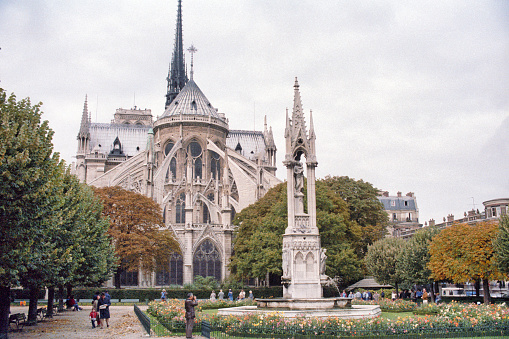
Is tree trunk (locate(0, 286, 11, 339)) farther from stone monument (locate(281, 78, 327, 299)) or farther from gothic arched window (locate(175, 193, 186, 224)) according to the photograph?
gothic arched window (locate(175, 193, 186, 224))

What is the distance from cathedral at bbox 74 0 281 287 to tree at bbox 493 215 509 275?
102 ft

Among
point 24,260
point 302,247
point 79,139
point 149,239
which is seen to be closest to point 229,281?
point 149,239

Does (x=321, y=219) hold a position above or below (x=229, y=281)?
above

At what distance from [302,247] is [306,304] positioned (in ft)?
7.86

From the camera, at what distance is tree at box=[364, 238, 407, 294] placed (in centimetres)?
4109

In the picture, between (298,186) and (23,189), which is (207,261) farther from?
(23,189)

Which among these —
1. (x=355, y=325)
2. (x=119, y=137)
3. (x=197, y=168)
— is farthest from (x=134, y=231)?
(x=119, y=137)

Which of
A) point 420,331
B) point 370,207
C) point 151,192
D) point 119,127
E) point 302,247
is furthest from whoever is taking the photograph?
point 119,127

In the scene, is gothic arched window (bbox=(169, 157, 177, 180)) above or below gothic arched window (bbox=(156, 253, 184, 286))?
above

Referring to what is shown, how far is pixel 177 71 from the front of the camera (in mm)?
106938

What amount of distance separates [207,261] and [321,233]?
21584 millimetres

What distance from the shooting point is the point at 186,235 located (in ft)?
187

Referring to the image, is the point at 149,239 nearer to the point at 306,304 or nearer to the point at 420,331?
the point at 306,304

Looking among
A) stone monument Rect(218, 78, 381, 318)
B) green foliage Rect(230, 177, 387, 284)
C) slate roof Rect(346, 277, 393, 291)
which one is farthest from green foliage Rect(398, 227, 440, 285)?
stone monument Rect(218, 78, 381, 318)
